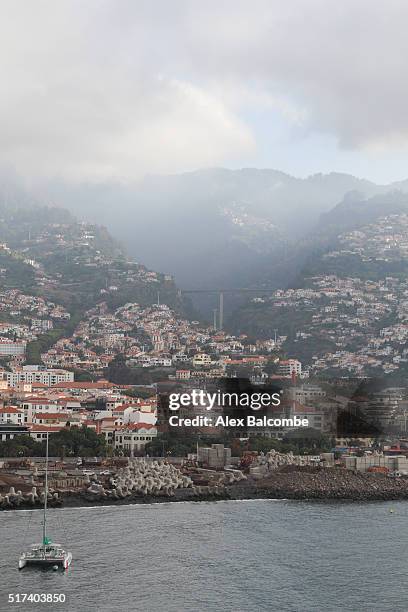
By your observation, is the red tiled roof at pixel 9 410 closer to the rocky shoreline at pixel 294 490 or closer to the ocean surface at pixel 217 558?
the rocky shoreline at pixel 294 490

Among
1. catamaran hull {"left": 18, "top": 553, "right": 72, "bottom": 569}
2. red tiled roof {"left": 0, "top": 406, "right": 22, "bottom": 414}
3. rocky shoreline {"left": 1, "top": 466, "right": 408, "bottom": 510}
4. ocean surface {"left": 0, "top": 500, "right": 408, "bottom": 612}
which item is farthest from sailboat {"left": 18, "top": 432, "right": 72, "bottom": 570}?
red tiled roof {"left": 0, "top": 406, "right": 22, "bottom": 414}

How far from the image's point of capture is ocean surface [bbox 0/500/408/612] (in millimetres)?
19922

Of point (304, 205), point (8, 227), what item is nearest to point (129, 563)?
point (8, 227)

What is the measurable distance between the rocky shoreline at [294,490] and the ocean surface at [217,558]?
962 millimetres

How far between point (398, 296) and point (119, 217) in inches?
2832

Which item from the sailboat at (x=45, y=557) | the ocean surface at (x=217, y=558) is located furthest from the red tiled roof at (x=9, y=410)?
the sailboat at (x=45, y=557)

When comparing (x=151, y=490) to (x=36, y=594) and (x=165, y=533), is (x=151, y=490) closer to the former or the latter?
(x=165, y=533)

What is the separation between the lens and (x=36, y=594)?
64.8 ft

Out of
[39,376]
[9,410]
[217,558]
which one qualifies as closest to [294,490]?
[217,558]

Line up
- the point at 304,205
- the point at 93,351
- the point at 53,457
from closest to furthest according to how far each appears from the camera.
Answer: the point at 53,457
the point at 93,351
the point at 304,205

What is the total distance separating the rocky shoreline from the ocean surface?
96 cm

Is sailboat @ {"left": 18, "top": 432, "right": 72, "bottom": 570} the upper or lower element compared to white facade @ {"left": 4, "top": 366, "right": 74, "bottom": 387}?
lower

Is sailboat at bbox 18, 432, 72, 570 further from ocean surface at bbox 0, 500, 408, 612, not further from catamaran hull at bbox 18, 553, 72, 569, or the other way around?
ocean surface at bbox 0, 500, 408, 612

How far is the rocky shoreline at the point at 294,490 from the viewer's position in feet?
102
